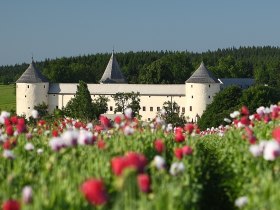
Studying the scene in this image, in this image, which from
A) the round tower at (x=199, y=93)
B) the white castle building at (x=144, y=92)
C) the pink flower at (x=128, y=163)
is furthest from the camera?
the white castle building at (x=144, y=92)

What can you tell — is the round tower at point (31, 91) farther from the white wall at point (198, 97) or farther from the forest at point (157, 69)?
the white wall at point (198, 97)

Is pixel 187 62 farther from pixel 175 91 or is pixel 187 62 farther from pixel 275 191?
pixel 275 191

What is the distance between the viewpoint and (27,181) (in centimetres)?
646

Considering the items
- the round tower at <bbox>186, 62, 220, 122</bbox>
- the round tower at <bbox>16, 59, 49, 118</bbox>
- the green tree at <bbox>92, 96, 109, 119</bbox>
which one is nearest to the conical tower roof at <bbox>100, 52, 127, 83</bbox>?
the round tower at <bbox>16, 59, 49, 118</bbox>

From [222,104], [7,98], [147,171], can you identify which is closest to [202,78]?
[222,104]

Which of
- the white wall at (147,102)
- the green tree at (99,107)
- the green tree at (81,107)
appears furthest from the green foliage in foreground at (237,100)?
the white wall at (147,102)

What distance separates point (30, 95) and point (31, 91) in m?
0.55

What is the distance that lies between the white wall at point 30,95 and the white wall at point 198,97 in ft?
64.1

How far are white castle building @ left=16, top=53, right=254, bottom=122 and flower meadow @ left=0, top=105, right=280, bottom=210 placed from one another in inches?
2649

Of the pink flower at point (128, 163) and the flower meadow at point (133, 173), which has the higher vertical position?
the pink flower at point (128, 163)

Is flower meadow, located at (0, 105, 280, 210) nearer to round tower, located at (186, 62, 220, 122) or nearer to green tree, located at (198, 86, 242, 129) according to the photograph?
green tree, located at (198, 86, 242, 129)

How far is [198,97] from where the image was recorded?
259 ft

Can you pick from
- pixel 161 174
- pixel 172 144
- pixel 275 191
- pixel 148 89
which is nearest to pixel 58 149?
pixel 161 174

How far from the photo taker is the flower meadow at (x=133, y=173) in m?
4.85
